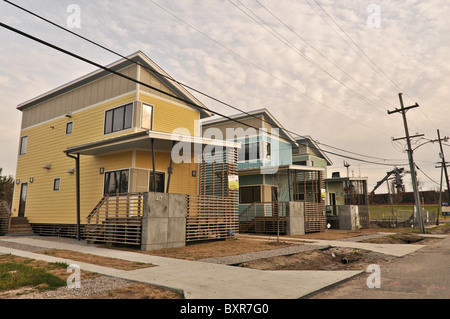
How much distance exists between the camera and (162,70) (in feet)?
55.6

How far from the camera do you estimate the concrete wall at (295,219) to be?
19.2 m

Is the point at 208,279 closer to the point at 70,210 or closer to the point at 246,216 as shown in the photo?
the point at 70,210

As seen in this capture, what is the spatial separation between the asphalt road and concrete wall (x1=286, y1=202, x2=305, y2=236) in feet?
32.0

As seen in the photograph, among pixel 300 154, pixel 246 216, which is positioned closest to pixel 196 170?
pixel 246 216

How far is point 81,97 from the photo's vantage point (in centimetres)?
1880

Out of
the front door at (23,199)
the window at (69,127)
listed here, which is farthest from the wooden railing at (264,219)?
the front door at (23,199)

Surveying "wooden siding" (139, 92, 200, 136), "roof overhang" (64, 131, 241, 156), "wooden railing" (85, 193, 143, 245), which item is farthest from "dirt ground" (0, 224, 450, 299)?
"wooden siding" (139, 92, 200, 136)

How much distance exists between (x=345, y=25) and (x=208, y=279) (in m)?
13.7

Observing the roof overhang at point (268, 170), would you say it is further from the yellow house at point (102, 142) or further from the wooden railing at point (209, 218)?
the wooden railing at point (209, 218)

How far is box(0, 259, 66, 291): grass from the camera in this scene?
5.97m

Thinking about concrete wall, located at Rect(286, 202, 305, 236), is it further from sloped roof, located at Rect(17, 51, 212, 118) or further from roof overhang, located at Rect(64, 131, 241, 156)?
sloped roof, located at Rect(17, 51, 212, 118)

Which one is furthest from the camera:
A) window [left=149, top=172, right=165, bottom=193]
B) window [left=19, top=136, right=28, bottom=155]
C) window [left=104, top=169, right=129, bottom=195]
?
window [left=19, top=136, right=28, bottom=155]

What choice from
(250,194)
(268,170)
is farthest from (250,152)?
(250,194)

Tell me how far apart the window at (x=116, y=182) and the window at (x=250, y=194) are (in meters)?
11.3
